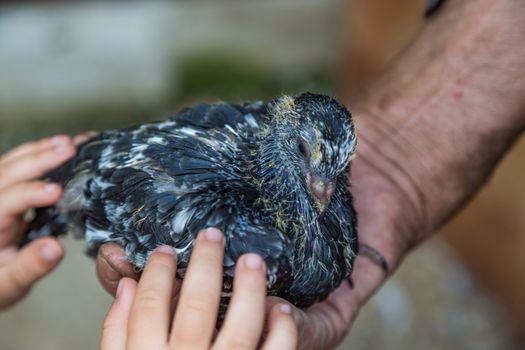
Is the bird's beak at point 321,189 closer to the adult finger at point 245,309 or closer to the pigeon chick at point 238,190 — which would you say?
the pigeon chick at point 238,190

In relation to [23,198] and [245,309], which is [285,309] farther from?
[23,198]

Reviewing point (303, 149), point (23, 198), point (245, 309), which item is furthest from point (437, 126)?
point (23, 198)

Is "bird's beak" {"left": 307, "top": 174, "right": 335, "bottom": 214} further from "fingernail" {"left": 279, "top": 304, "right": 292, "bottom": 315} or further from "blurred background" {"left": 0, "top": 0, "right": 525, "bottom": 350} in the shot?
"blurred background" {"left": 0, "top": 0, "right": 525, "bottom": 350}

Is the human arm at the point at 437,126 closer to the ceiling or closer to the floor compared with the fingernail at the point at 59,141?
closer to the ceiling

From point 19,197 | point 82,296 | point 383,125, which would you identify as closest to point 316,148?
point 383,125

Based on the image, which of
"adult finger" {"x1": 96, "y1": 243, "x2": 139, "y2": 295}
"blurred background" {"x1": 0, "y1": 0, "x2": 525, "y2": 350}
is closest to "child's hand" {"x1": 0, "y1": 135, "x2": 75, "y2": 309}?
"adult finger" {"x1": 96, "y1": 243, "x2": 139, "y2": 295}

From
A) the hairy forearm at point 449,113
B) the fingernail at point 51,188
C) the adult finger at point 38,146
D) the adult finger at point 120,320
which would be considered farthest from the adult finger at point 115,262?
the hairy forearm at point 449,113

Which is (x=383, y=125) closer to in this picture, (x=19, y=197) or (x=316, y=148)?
(x=316, y=148)
